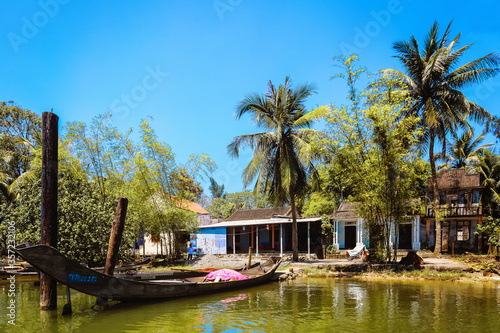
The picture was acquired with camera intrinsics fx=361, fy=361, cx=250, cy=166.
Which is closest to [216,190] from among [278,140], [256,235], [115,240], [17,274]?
[256,235]

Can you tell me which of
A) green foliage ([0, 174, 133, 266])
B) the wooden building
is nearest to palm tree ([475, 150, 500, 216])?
the wooden building

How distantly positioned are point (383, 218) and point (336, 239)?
7292 millimetres

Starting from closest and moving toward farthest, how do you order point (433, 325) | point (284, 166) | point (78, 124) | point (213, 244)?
point (433, 325)
point (78, 124)
point (284, 166)
point (213, 244)

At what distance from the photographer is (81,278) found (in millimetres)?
7742

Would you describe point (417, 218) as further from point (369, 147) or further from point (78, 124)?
point (78, 124)

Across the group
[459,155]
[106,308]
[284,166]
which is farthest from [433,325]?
[459,155]

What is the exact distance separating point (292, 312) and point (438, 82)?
610 inches

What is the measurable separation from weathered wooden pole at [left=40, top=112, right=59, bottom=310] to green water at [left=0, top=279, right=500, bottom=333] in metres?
0.41

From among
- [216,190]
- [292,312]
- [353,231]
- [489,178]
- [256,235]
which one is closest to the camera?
[292,312]

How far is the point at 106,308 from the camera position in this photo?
352 inches

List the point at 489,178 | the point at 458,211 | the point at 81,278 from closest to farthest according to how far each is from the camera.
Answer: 1. the point at 81,278
2. the point at 458,211
3. the point at 489,178

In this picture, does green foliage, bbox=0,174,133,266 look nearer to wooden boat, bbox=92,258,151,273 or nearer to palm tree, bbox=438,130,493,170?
wooden boat, bbox=92,258,151,273

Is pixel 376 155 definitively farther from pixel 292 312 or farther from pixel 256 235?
pixel 256 235

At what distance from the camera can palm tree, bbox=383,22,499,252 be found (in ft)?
59.5
